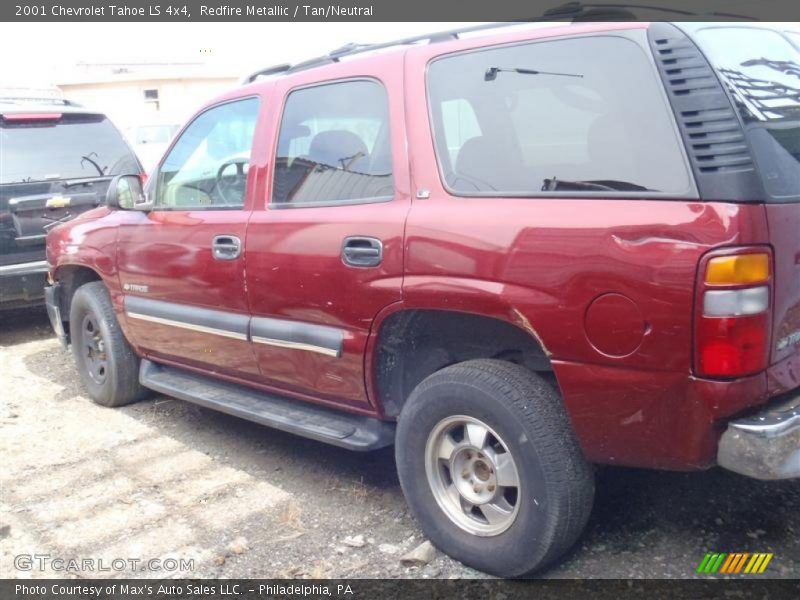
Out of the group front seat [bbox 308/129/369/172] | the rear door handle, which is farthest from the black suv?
the rear door handle

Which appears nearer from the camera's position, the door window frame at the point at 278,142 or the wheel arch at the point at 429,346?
the wheel arch at the point at 429,346

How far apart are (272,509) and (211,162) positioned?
1817 millimetres

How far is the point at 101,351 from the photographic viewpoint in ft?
17.1

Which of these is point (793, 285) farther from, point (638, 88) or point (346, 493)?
point (346, 493)

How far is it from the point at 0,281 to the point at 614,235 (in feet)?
18.4

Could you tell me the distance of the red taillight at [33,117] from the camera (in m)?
6.86

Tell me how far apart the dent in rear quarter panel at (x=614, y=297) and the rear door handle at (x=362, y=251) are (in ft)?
1.26

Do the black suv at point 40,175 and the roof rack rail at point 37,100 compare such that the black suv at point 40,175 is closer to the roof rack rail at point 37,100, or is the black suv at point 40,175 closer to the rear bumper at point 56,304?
the roof rack rail at point 37,100

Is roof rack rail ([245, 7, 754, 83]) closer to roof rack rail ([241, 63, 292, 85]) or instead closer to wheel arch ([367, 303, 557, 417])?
roof rack rail ([241, 63, 292, 85])

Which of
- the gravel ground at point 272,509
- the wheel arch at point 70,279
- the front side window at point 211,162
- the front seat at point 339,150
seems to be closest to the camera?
the gravel ground at point 272,509

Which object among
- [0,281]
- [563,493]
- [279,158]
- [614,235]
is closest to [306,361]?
[279,158]

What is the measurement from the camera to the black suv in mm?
6645

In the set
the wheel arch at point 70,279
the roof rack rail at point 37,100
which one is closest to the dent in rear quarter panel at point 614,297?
the wheel arch at point 70,279

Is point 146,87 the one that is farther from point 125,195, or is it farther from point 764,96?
point 764,96
